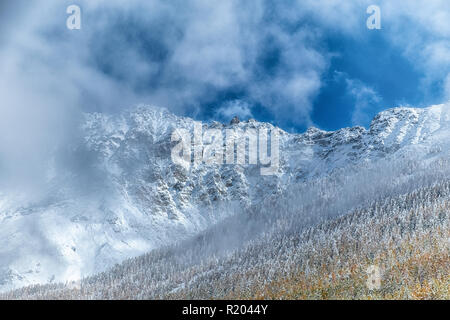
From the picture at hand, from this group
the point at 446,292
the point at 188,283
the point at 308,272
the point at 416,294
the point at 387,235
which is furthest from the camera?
the point at 188,283

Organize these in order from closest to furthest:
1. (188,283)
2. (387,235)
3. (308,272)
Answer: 1. (308,272)
2. (387,235)
3. (188,283)

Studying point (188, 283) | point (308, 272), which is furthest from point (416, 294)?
point (188, 283)

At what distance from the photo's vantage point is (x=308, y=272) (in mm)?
141125

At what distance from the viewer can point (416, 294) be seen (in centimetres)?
8300
